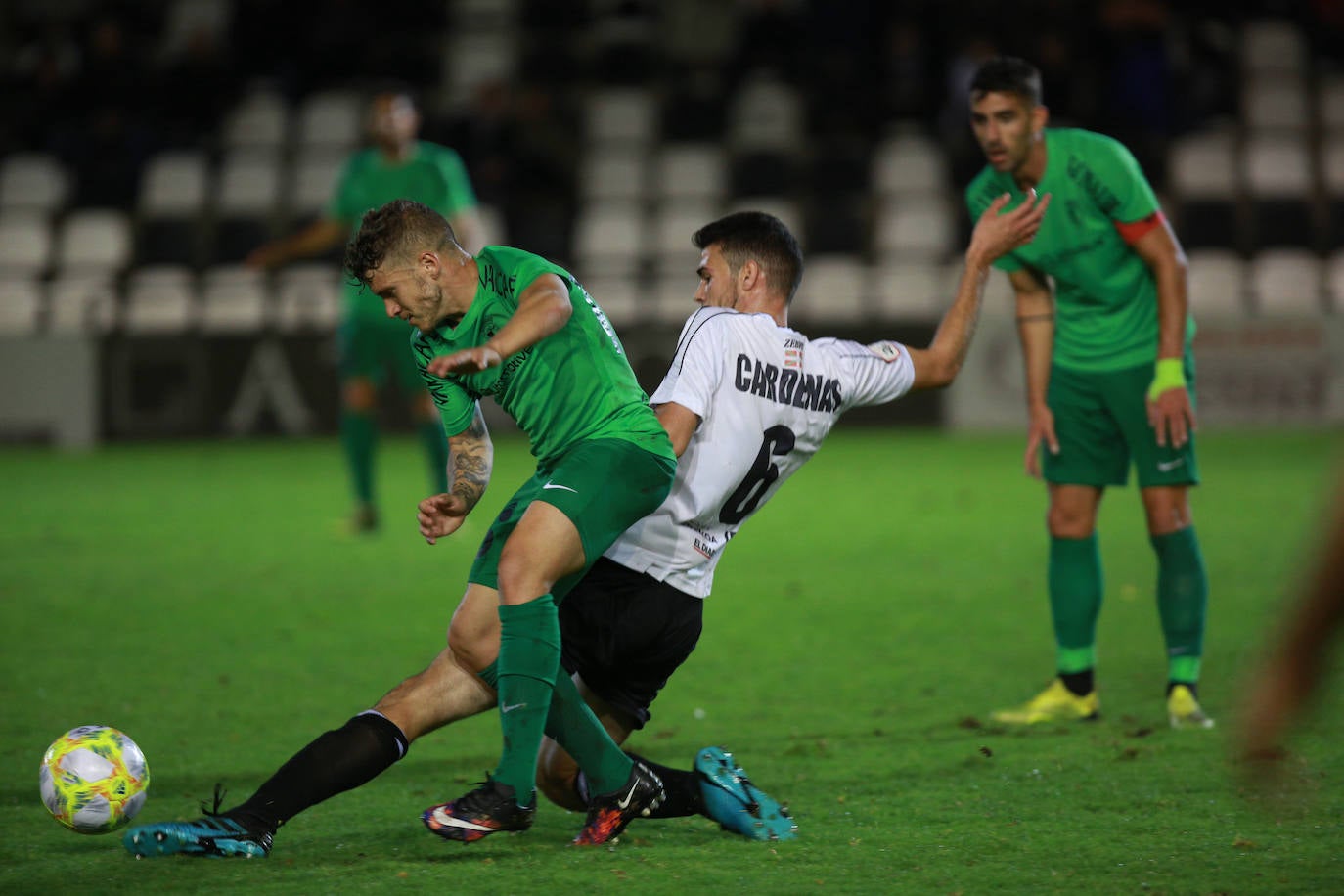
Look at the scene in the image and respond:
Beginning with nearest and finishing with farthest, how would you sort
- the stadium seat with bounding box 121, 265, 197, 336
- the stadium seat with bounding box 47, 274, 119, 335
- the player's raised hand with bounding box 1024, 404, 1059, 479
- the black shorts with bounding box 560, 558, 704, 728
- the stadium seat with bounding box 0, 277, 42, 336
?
1. the black shorts with bounding box 560, 558, 704, 728
2. the player's raised hand with bounding box 1024, 404, 1059, 479
3. the stadium seat with bounding box 47, 274, 119, 335
4. the stadium seat with bounding box 121, 265, 197, 336
5. the stadium seat with bounding box 0, 277, 42, 336

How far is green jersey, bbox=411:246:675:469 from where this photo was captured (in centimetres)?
391

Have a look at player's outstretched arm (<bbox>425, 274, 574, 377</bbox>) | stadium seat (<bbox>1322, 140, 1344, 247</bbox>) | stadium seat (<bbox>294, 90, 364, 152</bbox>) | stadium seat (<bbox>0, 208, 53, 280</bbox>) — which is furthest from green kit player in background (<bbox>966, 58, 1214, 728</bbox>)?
stadium seat (<bbox>0, 208, 53, 280</bbox>)

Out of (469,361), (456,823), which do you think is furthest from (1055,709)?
(469,361)

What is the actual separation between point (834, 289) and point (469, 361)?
12.9 meters

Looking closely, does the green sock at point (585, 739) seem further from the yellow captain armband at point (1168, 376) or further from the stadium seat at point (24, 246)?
the stadium seat at point (24, 246)

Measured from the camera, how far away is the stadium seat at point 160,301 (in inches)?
648

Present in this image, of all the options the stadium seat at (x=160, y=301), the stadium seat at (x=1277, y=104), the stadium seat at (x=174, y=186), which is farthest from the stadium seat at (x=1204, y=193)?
the stadium seat at (x=174, y=186)

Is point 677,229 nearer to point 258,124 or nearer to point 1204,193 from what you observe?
point 258,124

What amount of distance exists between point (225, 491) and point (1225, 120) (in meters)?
10.9

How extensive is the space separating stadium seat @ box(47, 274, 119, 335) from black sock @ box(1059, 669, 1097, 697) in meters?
12.6

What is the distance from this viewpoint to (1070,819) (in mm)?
3973

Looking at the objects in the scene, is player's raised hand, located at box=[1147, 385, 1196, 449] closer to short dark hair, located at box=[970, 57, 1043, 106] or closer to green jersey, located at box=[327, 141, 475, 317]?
short dark hair, located at box=[970, 57, 1043, 106]

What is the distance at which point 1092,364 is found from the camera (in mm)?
5312

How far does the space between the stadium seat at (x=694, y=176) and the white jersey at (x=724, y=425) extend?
13135mm
